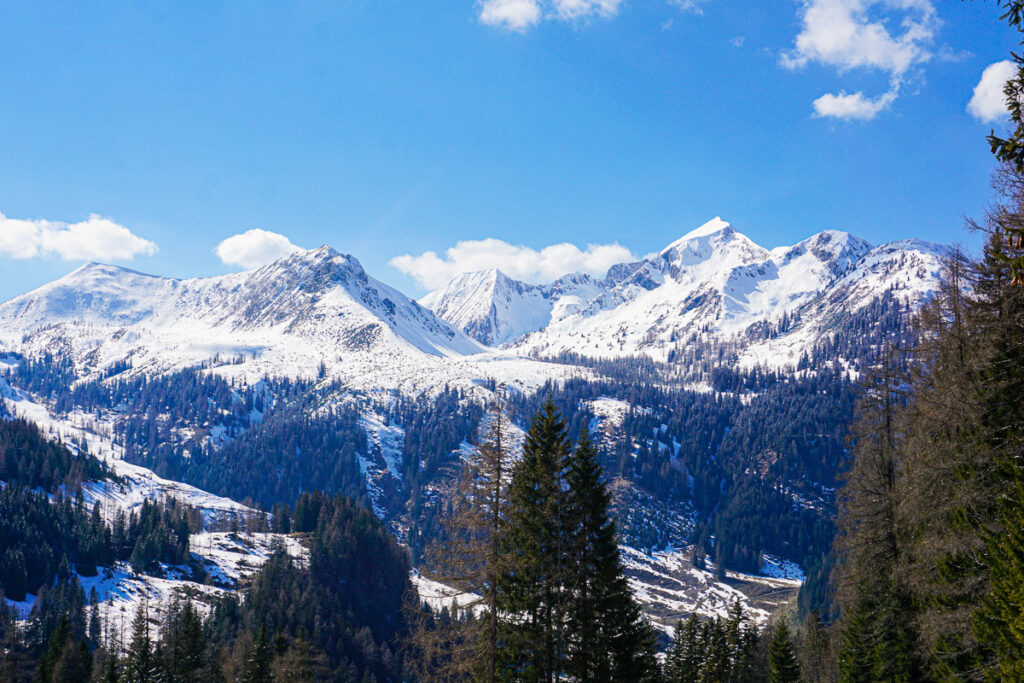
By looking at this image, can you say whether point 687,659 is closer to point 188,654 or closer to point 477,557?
point 477,557

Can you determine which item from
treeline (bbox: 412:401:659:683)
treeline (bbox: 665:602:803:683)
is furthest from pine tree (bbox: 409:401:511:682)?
treeline (bbox: 665:602:803:683)

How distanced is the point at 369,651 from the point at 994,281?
155618mm

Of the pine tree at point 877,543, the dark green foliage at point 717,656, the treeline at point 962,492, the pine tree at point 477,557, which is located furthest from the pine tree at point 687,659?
the pine tree at point 477,557

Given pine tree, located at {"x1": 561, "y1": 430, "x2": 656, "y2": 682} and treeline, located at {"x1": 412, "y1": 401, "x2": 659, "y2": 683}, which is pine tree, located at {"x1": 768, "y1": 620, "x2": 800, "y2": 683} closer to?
treeline, located at {"x1": 412, "y1": 401, "x2": 659, "y2": 683}

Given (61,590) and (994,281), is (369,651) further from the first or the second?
(994,281)

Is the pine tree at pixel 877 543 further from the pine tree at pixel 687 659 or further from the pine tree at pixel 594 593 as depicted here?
the pine tree at pixel 687 659

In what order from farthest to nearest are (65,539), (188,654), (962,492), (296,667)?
(65,539) → (188,654) → (296,667) → (962,492)

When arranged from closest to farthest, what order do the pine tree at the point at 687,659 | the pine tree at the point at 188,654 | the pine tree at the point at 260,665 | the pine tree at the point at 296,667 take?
the pine tree at the point at 296,667
the pine tree at the point at 260,665
the pine tree at the point at 687,659
the pine tree at the point at 188,654

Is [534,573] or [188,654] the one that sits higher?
[534,573]

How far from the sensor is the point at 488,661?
25.6 metres

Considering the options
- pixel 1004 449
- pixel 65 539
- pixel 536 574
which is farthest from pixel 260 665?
pixel 65 539

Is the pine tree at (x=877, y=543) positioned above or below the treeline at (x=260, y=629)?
above

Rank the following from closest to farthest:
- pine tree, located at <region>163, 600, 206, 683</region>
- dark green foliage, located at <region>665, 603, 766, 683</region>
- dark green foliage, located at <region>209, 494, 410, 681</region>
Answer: dark green foliage, located at <region>665, 603, 766, 683</region> → pine tree, located at <region>163, 600, 206, 683</region> → dark green foliage, located at <region>209, 494, 410, 681</region>

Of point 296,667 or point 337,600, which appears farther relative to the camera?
point 337,600
